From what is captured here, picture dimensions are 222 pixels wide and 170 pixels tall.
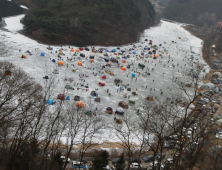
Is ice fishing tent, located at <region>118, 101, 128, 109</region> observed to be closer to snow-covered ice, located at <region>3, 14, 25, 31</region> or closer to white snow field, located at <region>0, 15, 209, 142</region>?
white snow field, located at <region>0, 15, 209, 142</region>

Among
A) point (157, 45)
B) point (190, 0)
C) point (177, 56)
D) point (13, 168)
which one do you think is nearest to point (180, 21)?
point (190, 0)

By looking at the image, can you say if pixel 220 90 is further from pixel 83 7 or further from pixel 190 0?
pixel 190 0

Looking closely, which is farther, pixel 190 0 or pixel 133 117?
pixel 190 0

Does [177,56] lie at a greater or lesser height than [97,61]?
greater

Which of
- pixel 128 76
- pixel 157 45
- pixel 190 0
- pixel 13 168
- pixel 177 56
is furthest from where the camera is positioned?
pixel 190 0

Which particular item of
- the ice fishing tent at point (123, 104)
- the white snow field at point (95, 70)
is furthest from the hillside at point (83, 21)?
the ice fishing tent at point (123, 104)

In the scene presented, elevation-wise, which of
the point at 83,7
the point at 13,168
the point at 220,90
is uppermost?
the point at 83,7

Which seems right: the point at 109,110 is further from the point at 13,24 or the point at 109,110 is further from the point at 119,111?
the point at 13,24
